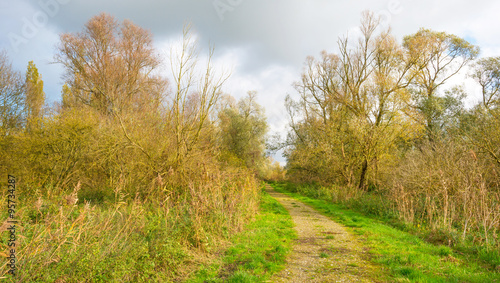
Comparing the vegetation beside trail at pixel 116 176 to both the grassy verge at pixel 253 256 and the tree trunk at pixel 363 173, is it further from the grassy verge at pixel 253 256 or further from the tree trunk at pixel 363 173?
the tree trunk at pixel 363 173

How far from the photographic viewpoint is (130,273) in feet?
13.4

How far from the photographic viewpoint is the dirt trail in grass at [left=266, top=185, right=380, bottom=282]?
4.78 meters

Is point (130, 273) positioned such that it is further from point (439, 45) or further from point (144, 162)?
point (439, 45)

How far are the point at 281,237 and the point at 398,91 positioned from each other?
14510mm

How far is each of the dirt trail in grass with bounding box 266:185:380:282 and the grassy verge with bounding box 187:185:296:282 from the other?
25 cm

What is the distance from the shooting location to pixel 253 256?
18.4 ft

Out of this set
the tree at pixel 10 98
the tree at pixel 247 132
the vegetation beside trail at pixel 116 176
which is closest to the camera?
the vegetation beside trail at pixel 116 176

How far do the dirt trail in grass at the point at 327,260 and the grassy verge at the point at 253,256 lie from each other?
25 centimetres

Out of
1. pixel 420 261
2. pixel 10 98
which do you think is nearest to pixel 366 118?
pixel 420 261

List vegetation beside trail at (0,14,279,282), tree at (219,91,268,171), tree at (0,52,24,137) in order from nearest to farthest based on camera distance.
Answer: vegetation beside trail at (0,14,279,282) → tree at (0,52,24,137) → tree at (219,91,268,171)

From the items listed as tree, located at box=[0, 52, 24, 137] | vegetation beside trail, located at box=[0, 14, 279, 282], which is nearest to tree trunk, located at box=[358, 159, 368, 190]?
vegetation beside trail, located at box=[0, 14, 279, 282]

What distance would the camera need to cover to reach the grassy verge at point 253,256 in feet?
15.3

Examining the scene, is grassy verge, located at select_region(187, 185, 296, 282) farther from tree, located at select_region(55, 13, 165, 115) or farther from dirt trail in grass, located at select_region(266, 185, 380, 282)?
tree, located at select_region(55, 13, 165, 115)

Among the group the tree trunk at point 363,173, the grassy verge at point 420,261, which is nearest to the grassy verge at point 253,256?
the grassy verge at point 420,261
